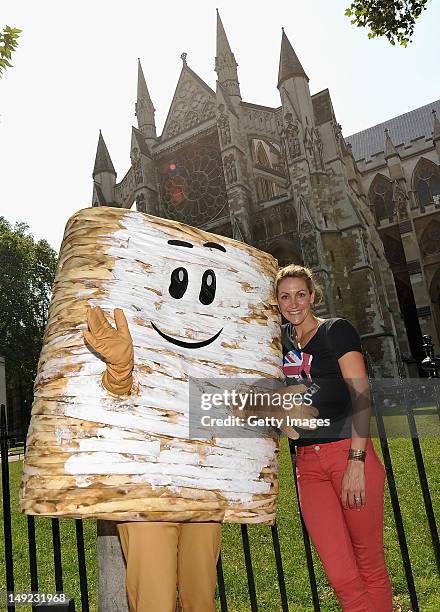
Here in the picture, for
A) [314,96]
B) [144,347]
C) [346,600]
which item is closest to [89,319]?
[144,347]

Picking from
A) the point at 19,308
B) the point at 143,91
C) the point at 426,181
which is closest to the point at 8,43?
the point at 143,91

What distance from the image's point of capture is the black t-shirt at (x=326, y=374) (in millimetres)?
1839

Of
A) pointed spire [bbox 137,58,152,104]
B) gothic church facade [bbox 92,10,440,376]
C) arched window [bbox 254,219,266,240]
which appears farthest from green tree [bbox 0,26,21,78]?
pointed spire [bbox 137,58,152,104]

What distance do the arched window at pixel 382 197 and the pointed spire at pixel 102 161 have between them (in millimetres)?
17447

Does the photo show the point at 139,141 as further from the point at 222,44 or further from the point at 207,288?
the point at 207,288

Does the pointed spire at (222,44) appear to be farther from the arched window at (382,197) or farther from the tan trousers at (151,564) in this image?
the tan trousers at (151,564)

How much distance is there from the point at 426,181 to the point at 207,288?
32.6 m

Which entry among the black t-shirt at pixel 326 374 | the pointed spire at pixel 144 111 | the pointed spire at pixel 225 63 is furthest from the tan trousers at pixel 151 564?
the pointed spire at pixel 144 111

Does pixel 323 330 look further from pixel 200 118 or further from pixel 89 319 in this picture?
pixel 200 118

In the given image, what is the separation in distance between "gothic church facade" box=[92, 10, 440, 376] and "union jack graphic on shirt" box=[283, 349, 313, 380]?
1398cm

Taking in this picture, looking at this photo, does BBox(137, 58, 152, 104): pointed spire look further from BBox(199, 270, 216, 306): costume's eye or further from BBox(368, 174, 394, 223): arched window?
BBox(199, 270, 216, 306): costume's eye

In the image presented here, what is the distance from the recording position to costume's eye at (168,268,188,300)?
1593mm

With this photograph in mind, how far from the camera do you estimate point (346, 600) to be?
1764 millimetres

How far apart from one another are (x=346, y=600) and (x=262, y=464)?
0.72m
